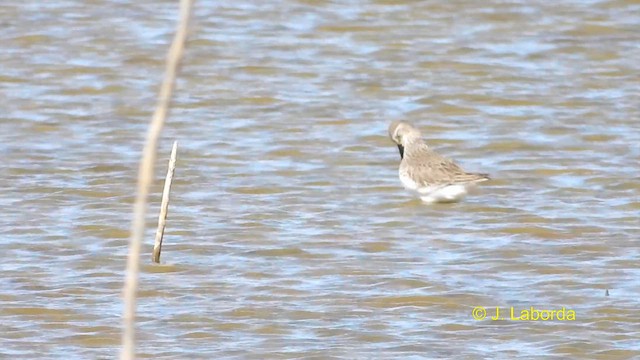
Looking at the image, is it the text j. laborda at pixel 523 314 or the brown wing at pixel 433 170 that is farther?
the brown wing at pixel 433 170

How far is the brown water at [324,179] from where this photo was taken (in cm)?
584

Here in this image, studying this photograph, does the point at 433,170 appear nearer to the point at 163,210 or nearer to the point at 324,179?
the point at 324,179

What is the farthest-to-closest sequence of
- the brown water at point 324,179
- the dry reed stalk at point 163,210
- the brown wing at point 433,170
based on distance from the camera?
the brown wing at point 433,170
the dry reed stalk at point 163,210
the brown water at point 324,179

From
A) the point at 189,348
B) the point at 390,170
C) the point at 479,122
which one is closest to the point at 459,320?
the point at 189,348

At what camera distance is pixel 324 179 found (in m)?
8.55

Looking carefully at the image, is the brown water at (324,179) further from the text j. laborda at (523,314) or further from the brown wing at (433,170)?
the brown wing at (433,170)

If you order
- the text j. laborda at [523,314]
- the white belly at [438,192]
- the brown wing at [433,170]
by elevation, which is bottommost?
the text j. laborda at [523,314]

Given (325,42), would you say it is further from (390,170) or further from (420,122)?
(390,170)

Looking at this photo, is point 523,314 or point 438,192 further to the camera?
point 438,192

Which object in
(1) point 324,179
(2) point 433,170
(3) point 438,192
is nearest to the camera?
(3) point 438,192

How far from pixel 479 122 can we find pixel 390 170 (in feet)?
3.10

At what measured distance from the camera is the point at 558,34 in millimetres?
11656

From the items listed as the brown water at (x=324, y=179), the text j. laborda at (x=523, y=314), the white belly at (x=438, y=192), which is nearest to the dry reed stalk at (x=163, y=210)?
the brown water at (x=324, y=179)

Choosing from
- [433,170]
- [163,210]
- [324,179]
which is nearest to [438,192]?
[433,170]
